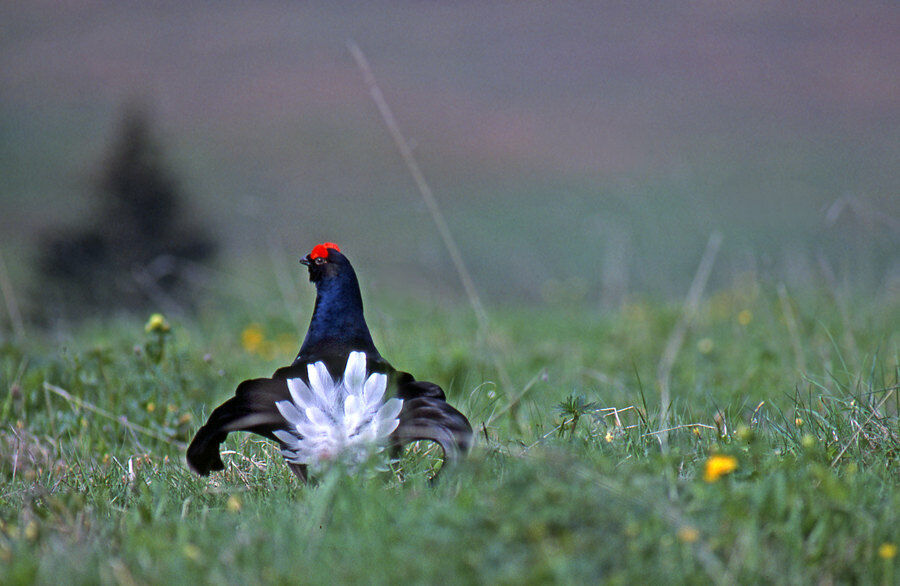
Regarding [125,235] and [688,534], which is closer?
[688,534]

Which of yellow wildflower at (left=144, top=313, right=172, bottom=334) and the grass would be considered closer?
the grass

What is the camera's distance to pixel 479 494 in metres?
2.42

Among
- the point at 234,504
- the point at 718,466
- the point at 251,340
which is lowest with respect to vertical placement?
the point at 251,340

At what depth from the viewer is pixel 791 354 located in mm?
5637

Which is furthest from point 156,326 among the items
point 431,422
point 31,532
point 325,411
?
point 431,422

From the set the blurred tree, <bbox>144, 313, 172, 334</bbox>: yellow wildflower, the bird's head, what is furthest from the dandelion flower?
the blurred tree

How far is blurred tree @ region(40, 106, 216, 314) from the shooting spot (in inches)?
431

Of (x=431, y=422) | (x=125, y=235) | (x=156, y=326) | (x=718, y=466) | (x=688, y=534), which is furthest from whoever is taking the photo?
(x=125, y=235)

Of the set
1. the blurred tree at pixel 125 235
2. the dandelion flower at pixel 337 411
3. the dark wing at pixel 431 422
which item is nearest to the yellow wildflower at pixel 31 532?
the dandelion flower at pixel 337 411

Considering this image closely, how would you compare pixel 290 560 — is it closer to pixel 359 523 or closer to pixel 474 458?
pixel 359 523

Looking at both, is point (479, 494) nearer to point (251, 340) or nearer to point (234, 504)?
point (234, 504)

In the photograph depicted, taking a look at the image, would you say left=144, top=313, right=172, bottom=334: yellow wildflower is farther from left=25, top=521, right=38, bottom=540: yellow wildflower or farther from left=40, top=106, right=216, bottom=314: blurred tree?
left=40, top=106, right=216, bottom=314: blurred tree

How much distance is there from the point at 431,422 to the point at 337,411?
384 millimetres

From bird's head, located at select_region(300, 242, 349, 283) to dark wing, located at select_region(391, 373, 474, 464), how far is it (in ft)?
2.21
